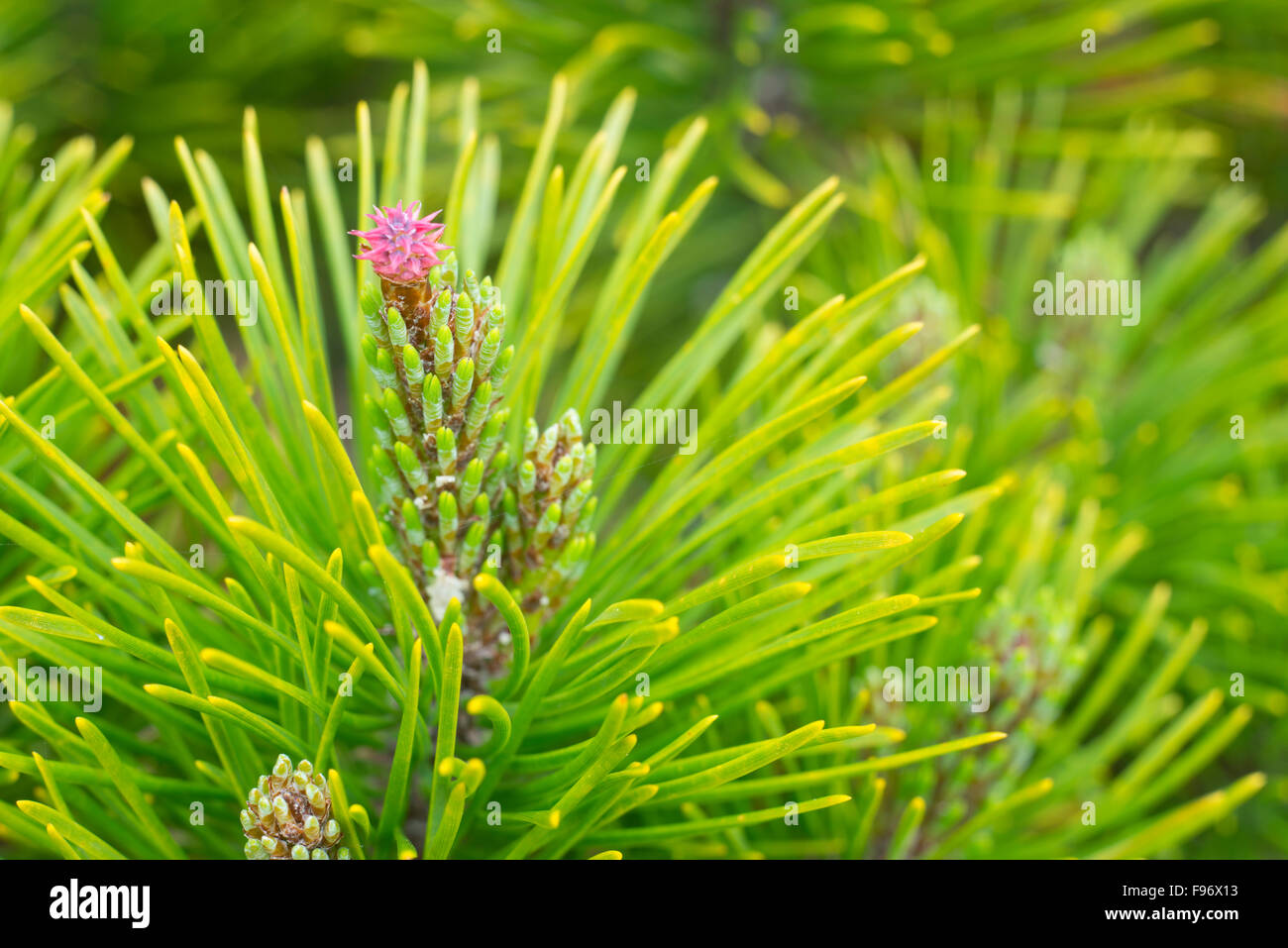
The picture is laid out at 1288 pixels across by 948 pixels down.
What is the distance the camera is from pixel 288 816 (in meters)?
0.33

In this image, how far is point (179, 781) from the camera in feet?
1.20

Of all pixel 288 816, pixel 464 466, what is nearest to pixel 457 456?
pixel 464 466

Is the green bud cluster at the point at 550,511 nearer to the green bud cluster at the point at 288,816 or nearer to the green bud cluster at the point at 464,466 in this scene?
the green bud cluster at the point at 464,466

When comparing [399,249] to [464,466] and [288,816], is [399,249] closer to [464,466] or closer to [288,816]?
[464,466]

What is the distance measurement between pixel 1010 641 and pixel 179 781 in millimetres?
374

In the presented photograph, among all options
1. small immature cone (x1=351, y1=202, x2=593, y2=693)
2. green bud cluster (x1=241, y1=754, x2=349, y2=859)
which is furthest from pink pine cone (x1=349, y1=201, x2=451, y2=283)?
green bud cluster (x1=241, y1=754, x2=349, y2=859)

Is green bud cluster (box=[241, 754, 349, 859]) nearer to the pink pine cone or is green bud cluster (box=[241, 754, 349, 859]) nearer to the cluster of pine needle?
the cluster of pine needle

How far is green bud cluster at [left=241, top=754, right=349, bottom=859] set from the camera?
1.08 feet

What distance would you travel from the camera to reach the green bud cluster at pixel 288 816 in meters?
0.33

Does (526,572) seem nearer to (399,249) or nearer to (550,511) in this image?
(550,511)

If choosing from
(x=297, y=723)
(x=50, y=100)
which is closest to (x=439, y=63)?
(x=50, y=100)

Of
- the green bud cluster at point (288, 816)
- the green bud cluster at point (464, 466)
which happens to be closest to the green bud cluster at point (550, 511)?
the green bud cluster at point (464, 466)

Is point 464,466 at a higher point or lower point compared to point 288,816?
higher

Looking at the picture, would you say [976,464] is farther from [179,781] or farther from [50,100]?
[50,100]
